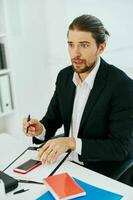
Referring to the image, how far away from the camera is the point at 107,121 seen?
180 centimetres

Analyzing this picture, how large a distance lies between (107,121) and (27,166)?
500mm

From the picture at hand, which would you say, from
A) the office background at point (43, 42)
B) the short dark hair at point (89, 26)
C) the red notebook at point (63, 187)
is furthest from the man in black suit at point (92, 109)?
the office background at point (43, 42)

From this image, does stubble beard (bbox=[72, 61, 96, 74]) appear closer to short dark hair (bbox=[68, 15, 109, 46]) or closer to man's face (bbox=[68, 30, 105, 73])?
man's face (bbox=[68, 30, 105, 73])

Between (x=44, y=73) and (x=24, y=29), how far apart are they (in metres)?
0.46

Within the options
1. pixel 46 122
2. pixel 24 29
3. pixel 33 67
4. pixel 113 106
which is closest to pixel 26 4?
pixel 24 29

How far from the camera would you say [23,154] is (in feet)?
5.70

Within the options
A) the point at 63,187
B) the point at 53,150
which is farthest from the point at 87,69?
the point at 63,187

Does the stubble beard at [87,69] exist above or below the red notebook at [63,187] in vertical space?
above

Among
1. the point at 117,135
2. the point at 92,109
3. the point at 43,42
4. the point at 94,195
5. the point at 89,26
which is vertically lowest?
the point at 94,195

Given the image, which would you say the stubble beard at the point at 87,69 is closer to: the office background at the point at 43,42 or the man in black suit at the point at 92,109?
the man in black suit at the point at 92,109

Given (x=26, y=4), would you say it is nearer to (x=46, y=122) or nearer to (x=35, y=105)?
(x=35, y=105)

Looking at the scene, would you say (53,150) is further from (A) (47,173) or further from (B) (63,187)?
(B) (63,187)

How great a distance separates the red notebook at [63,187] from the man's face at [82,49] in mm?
639

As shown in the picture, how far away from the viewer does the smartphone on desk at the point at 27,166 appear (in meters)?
1.56
